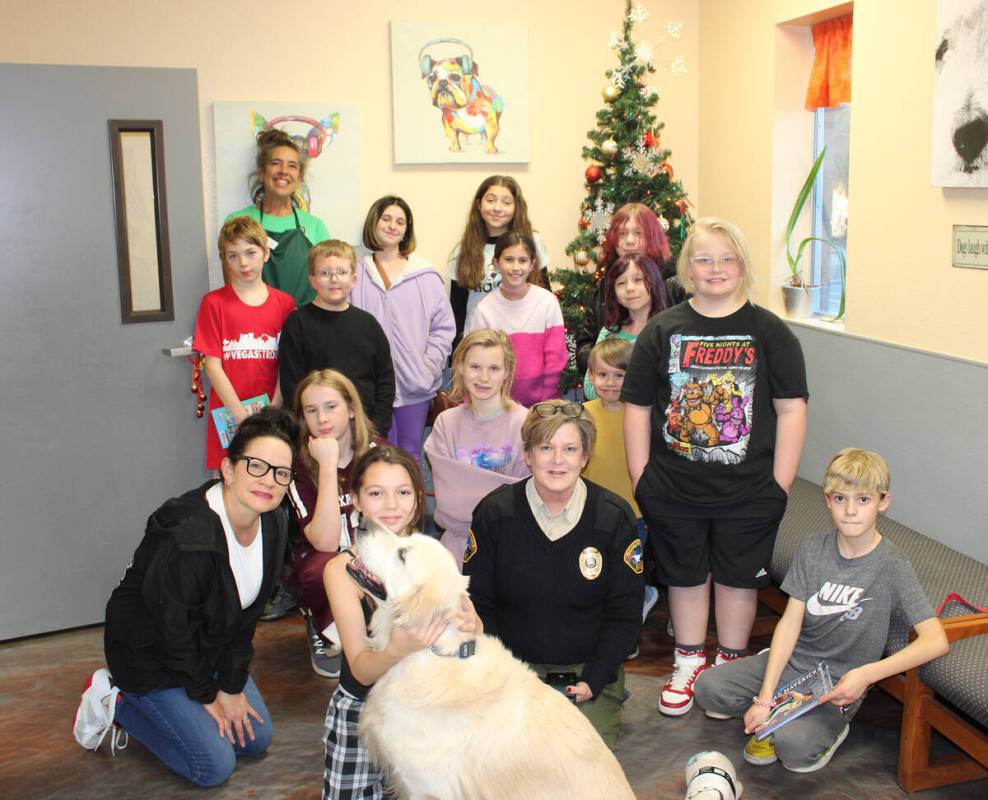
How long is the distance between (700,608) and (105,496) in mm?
2469

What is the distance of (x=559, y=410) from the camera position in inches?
113

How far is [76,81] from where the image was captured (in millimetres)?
3938

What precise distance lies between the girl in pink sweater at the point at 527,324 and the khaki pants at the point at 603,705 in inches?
57.4

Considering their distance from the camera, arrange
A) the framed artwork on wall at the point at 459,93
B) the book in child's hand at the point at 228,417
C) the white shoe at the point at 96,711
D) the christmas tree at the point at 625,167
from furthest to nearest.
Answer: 1. the framed artwork on wall at the point at 459,93
2. the christmas tree at the point at 625,167
3. the book in child's hand at the point at 228,417
4. the white shoe at the point at 96,711

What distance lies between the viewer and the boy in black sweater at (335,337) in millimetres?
3885

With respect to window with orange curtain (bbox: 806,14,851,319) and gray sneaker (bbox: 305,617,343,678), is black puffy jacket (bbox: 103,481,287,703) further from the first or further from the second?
window with orange curtain (bbox: 806,14,851,319)

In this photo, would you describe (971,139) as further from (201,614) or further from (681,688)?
(201,614)

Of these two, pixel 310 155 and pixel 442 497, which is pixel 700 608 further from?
pixel 310 155

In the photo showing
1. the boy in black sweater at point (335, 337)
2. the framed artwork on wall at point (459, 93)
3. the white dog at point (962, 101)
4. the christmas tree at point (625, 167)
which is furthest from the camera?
the framed artwork on wall at point (459, 93)

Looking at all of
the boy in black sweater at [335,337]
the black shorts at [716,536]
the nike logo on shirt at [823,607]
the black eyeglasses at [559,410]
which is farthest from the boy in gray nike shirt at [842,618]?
the boy in black sweater at [335,337]

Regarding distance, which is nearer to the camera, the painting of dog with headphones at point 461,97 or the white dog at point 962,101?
the white dog at point 962,101

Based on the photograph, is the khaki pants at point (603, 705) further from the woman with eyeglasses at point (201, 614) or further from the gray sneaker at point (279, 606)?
the gray sneaker at point (279, 606)

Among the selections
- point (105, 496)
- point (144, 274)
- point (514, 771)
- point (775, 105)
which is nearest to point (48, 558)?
point (105, 496)

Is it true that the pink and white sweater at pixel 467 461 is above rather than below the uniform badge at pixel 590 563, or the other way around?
above
